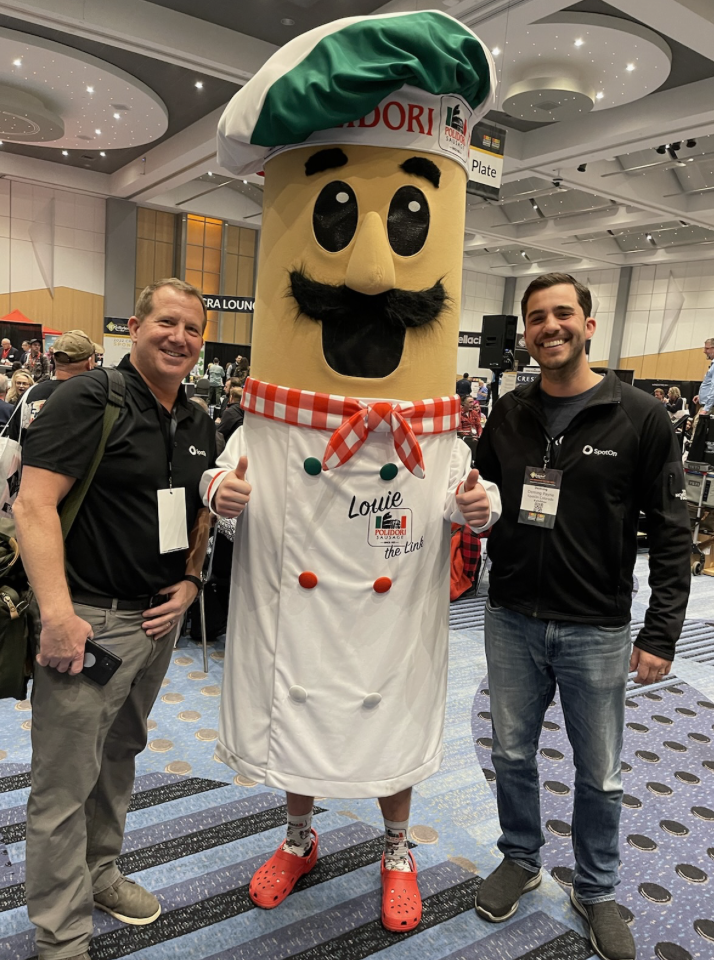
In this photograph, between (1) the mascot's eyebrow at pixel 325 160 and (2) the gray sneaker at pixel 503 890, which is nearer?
(1) the mascot's eyebrow at pixel 325 160

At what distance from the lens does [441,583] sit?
1.85 metres

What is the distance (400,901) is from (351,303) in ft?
5.33

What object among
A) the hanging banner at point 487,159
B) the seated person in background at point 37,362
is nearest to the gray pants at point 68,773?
the hanging banner at point 487,159

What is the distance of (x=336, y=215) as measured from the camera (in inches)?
64.5

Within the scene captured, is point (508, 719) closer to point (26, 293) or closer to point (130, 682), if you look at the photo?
point (130, 682)

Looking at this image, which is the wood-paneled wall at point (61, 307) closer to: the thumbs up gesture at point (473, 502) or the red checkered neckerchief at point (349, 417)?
the red checkered neckerchief at point (349, 417)

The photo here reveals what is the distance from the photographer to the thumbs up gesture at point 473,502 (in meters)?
1.68

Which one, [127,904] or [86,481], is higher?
[86,481]

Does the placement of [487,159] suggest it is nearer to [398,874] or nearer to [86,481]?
[86,481]

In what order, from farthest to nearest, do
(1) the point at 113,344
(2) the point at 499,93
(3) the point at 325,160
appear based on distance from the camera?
(1) the point at 113,344 → (2) the point at 499,93 → (3) the point at 325,160

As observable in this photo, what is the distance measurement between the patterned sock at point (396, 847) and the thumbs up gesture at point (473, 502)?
3.08 feet

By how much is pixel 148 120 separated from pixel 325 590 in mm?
10180

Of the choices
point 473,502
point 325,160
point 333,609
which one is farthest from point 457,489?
point 325,160

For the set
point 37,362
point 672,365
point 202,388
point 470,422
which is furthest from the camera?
point 672,365
